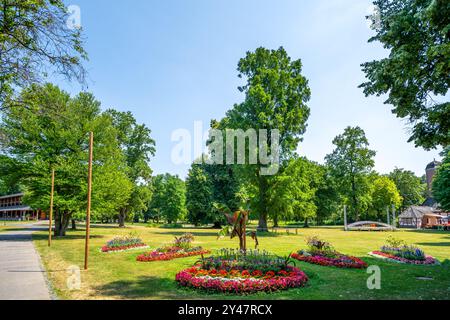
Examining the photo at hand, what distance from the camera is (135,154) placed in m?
56.4

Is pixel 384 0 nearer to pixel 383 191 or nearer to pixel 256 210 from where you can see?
pixel 256 210

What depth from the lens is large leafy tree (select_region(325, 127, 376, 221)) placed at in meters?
59.7

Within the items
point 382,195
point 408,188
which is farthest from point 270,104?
point 408,188

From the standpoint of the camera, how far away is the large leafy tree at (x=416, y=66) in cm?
839

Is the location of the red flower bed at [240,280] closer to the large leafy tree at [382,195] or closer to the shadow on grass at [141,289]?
the shadow on grass at [141,289]

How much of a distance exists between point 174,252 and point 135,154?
43091 mm

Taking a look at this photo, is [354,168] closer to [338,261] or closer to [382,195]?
[382,195]

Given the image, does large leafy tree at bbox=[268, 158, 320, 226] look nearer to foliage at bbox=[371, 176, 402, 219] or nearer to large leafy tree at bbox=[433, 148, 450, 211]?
large leafy tree at bbox=[433, 148, 450, 211]

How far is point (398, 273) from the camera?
40.6ft

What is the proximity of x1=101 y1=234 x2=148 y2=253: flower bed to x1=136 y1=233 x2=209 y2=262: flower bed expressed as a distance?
3.62 m

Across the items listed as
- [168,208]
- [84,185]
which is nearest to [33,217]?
[168,208]

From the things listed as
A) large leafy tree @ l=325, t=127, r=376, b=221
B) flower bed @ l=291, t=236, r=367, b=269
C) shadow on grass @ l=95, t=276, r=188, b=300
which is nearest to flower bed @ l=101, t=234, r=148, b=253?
shadow on grass @ l=95, t=276, r=188, b=300

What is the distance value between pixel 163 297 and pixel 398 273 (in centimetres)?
1023

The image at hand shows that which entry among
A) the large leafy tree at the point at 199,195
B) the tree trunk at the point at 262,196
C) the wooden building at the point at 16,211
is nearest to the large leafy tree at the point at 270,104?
the tree trunk at the point at 262,196
